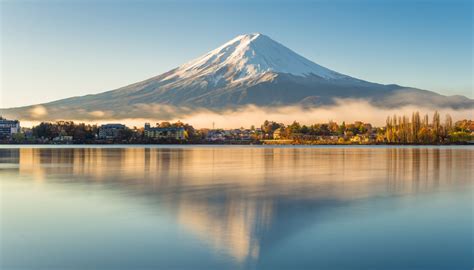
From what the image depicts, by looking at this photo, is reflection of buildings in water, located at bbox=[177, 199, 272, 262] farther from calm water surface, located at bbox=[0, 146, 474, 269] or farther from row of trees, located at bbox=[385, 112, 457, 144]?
row of trees, located at bbox=[385, 112, 457, 144]

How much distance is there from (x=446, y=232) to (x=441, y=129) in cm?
10186

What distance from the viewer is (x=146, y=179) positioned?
1856 cm

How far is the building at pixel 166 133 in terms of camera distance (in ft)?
426

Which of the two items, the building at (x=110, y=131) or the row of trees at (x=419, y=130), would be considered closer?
the row of trees at (x=419, y=130)

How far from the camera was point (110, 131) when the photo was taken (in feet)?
448

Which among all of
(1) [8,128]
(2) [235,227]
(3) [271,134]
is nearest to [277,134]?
(3) [271,134]

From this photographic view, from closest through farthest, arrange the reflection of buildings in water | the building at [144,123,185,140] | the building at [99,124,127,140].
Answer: the reflection of buildings in water → the building at [144,123,185,140] → the building at [99,124,127,140]

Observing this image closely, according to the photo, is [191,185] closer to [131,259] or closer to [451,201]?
[451,201]

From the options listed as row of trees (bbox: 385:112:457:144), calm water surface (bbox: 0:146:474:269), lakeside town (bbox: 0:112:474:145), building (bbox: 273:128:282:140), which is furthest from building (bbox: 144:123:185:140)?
calm water surface (bbox: 0:146:474:269)

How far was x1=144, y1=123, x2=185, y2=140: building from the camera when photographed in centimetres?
12988

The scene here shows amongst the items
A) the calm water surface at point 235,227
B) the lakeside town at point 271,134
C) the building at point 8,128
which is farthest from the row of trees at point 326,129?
the calm water surface at point 235,227

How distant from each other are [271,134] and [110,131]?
168 feet

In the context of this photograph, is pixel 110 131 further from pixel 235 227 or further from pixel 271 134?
pixel 235 227

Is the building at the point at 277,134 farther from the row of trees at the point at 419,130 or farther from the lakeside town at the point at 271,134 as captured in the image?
the row of trees at the point at 419,130
